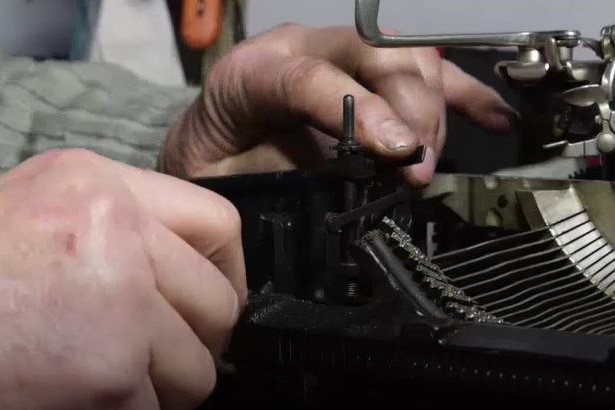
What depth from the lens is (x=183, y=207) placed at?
0.51 metres

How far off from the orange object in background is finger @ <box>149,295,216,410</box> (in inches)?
41.4

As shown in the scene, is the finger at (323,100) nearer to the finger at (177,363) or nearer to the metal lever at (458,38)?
the metal lever at (458,38)

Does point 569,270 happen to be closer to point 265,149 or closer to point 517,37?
point 517,37

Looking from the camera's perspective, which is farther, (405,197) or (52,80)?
(52,80)

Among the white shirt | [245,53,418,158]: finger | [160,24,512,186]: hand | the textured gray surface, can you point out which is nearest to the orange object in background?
the white shirt

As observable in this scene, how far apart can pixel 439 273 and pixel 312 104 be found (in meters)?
0.27

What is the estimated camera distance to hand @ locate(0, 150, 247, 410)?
44 cm

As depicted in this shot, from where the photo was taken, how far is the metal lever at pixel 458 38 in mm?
705

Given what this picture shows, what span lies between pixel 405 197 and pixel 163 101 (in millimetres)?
646

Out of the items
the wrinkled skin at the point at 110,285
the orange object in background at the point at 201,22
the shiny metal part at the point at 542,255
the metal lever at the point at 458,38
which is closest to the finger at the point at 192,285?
the wrinkled skin at the point at 110,285

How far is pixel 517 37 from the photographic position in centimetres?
71

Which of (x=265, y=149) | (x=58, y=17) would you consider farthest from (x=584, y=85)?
(x=58, y=17)

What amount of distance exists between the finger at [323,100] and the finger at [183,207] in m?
0.18

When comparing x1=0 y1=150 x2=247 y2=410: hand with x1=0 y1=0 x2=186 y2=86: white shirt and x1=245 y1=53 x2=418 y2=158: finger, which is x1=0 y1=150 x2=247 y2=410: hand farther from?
x1=0 y1=0 x2=186 y2=86: white shirt
